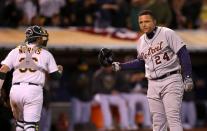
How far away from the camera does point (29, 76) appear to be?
823cm

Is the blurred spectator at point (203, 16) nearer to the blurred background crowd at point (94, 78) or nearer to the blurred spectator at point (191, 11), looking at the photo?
the blurred spectator at point (191, 11)

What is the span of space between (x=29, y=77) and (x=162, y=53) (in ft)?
5.78

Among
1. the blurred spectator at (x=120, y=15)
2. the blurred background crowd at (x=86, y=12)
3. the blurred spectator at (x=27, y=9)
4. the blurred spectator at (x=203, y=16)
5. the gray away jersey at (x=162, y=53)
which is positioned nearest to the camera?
the gray away jersey at (x=162, y=53)

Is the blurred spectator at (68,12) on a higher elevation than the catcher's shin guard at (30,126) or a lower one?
higher

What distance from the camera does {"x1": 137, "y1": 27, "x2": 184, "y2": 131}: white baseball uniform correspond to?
25.5ft

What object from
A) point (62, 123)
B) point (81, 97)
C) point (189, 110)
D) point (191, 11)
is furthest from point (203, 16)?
point (62, 123)

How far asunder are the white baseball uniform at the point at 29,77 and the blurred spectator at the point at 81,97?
17.8 ft

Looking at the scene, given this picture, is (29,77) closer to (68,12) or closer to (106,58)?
(106,58)

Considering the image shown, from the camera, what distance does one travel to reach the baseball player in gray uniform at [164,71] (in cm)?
772

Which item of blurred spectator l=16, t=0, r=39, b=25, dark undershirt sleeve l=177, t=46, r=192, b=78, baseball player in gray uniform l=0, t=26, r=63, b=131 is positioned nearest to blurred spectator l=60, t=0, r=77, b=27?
blurred spectator l=16, t=0, r=39, b=25

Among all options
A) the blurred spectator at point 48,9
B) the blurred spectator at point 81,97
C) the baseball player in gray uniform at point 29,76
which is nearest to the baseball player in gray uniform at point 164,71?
the baseball player in gray uniform at point 29,76

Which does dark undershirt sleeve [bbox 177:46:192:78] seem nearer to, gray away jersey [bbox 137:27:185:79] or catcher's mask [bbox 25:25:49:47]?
gray away jersey [bbox 137:27:185:79]

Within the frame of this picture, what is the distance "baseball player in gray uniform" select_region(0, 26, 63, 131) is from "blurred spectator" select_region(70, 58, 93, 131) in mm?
5396

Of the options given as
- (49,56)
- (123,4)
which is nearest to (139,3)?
(123,4)
